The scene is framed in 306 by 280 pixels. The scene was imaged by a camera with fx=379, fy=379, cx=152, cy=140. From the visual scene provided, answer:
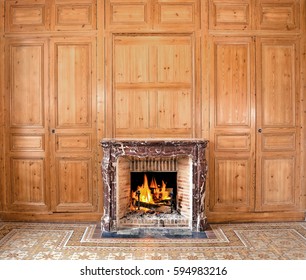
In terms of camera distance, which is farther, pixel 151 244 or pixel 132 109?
pixel 132 109

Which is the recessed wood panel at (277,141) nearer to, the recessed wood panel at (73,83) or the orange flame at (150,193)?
the orange flame at (150,193)

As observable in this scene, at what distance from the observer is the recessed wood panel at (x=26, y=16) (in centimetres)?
531

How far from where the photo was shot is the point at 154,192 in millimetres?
5297

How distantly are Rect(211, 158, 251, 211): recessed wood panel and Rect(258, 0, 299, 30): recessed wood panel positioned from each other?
1.95 m

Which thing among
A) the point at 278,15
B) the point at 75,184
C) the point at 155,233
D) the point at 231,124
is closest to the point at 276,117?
the point at 231,124

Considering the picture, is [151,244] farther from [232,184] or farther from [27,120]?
[27,120]

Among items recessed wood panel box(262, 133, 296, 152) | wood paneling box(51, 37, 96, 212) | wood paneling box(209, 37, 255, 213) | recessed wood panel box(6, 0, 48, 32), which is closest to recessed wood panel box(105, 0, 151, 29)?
wood paneling box(51, 37, 96, 212)

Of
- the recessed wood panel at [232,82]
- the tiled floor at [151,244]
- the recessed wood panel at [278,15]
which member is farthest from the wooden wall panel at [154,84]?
the tiled floor at [151,244]

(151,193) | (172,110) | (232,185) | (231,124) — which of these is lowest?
(151,193)

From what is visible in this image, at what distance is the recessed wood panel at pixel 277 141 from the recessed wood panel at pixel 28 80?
316cm

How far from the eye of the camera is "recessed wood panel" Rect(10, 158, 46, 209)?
5348 mm

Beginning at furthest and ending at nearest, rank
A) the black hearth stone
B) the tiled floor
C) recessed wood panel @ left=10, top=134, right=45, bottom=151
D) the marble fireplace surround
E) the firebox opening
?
recessed wood panel @ left=10, top=134, right=45, bottom=151 < the firebox opening < the marble fireplace surround < the black hearth stone < the tiled floor

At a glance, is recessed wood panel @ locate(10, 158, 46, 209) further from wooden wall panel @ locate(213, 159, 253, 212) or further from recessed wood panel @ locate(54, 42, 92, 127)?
wooden wall panel @ locate(213, 159, 253, 212)

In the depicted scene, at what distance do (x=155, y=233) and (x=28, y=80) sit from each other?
275cm
